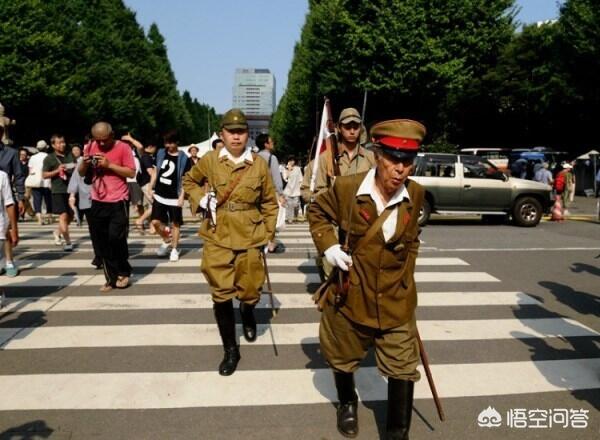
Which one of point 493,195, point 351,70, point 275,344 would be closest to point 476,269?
point 275,344

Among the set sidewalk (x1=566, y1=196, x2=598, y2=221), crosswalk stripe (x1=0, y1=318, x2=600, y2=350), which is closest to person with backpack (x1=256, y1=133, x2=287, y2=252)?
crosswalk stripe (x1=0, y1=318, x2=600, y2=350)

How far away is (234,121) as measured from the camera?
4176 mm

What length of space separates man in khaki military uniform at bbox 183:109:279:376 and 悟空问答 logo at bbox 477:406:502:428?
1.74m

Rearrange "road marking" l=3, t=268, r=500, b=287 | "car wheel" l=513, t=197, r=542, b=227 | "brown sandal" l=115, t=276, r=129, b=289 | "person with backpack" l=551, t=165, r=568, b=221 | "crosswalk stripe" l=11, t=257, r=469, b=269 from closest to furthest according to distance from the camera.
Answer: "brown sandal" l=115, t=276, r=129, b=289, "road marking" l=3, t=268, r=500, b=287, "crosswalk stripe" l=11, t=257, r=469, b=269, "car wheel" l=513, t=197, r=542, b=227, "person with backpack" l=551, t=165, r=568, b=221

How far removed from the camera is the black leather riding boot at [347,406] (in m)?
3.14

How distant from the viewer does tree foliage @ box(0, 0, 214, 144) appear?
102 ft

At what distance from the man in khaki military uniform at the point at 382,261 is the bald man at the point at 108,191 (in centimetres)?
406

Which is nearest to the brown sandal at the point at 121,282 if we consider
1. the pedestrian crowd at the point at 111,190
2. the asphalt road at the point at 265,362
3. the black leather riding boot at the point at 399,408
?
the pedestrian crowd at the point at 111,190

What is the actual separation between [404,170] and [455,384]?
74.9 inches

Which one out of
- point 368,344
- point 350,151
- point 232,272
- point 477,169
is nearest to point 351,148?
point 350,151

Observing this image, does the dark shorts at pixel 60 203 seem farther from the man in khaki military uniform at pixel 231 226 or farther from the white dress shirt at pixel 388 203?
the white dress shirt at pixel 388 203

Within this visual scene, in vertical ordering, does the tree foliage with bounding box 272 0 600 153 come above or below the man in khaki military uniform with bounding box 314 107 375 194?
above

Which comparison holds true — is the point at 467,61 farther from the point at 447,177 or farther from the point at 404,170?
the point at 404,170

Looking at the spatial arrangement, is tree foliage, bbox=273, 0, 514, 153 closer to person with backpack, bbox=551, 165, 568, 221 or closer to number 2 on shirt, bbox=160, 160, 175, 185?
person with backpack, bbox=551, 165, 568, 221
